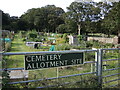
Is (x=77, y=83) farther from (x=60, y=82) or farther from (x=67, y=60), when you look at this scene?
(x=67, y=60)

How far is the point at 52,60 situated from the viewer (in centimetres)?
310

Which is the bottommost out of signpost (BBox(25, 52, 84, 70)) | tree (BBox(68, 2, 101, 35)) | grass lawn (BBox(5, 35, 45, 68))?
grass lawn (BBox(5, 35, 45, 68))

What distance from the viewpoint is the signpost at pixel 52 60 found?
2.90 metres

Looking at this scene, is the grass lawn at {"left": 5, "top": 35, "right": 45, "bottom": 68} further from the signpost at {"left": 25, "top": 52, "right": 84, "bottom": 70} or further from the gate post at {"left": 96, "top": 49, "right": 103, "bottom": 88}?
the gate post at {"left": 96, "top": 49, "right": 103, "bottom": 88}

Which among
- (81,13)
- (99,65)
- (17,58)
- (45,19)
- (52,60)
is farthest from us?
(45,19)

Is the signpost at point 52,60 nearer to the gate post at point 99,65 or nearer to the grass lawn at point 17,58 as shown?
the gate post at point 99,65

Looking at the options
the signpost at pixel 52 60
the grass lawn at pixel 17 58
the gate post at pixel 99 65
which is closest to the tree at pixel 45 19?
the grass lawn at pixel 17 58

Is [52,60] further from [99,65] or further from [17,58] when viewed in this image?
[17,58]

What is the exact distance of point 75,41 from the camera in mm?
19812

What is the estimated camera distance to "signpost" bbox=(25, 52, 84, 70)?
2.90 metres

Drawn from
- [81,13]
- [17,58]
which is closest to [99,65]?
[17,58]

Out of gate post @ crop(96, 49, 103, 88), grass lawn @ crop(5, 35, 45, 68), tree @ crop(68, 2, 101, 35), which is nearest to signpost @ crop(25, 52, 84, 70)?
gate post @ crop(96, 49, 103, 88)

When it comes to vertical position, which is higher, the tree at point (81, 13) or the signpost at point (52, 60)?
the tree at point (81, 13)

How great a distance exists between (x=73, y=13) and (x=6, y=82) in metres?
41.1
